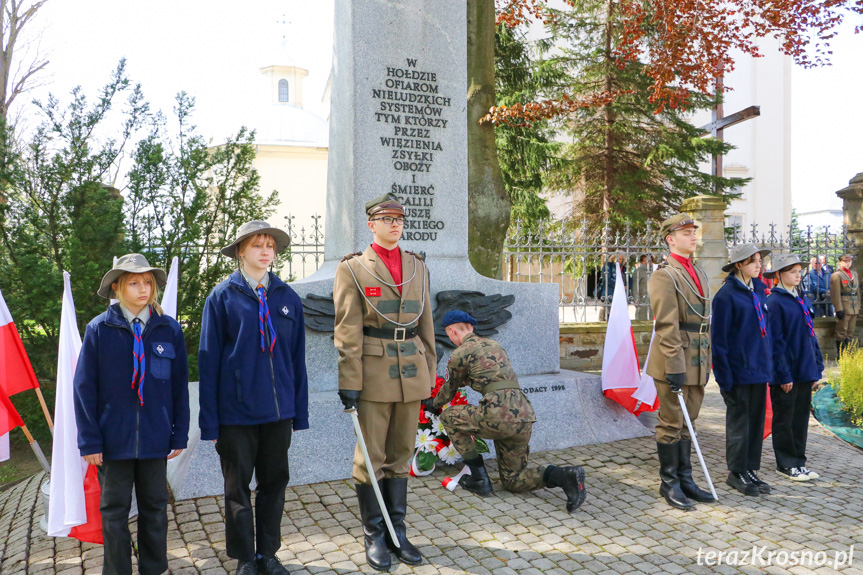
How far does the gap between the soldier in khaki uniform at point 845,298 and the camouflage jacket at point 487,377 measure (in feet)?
34.3

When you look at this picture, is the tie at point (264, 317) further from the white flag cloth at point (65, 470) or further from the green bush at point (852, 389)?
the green bush at point (852, 389)

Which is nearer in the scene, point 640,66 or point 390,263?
point 390,263

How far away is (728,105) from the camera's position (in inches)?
1339

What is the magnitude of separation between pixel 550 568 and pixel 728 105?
1370 inches

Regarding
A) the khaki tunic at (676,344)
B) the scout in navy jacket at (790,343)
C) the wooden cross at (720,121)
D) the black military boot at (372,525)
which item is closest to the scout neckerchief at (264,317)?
the black military boot at (372,525)

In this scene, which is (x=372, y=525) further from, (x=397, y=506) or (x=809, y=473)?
(x=809, y=473)

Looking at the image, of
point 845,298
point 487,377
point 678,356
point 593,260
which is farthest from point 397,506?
point 845,298

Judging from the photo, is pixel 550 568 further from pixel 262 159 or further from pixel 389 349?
pixel 262 159

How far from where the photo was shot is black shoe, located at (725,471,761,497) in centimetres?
516

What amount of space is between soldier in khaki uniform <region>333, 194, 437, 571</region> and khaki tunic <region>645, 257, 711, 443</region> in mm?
1894

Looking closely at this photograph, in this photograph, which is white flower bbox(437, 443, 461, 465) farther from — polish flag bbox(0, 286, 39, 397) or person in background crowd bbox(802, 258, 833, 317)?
person in background crowd bbox(802, 258, 833, 317)

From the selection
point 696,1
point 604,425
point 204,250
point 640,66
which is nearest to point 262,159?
point 640,66

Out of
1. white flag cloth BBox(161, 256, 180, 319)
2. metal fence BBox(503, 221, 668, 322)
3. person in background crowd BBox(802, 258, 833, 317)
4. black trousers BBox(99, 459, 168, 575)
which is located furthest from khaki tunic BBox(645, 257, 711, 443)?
person in background crowd BBox(802, 258, 833, 317)

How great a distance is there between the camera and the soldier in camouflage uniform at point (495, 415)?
4781mm
